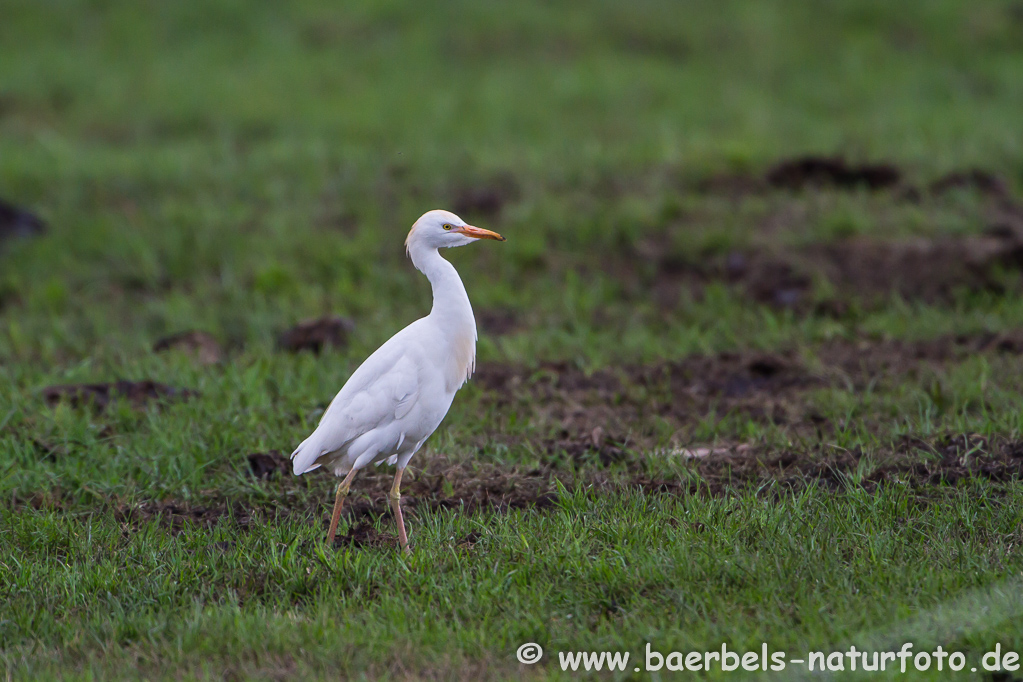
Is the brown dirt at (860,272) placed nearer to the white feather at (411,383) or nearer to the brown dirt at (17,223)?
the white feather at (411,383)

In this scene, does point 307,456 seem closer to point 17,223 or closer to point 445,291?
point 445,291

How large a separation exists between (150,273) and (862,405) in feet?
20.1

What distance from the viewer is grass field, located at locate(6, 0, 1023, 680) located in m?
3.88

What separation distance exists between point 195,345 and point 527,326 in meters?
2.52

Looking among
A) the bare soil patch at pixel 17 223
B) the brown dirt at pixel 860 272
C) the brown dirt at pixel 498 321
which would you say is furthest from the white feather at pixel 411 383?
the bare soil patch at pixel 17 223

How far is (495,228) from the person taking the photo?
9.42 meters

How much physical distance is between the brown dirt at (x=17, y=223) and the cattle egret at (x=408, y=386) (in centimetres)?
627

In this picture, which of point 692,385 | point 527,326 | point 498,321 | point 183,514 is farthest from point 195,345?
point 692,385

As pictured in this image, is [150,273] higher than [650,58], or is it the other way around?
[650,58]

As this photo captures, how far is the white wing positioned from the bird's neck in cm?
19

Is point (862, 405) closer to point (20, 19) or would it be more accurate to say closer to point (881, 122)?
point (881, 122)

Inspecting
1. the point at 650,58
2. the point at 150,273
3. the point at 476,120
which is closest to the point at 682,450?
the point at 150,273

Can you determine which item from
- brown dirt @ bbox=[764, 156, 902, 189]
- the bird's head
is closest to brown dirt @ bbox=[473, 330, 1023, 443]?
the bird's head

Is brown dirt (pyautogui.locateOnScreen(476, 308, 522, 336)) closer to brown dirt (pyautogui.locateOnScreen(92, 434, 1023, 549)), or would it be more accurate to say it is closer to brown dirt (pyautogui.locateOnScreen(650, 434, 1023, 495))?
brown dirt (pyautogui.locateOnScreen(92, 434, 1023, 549))
